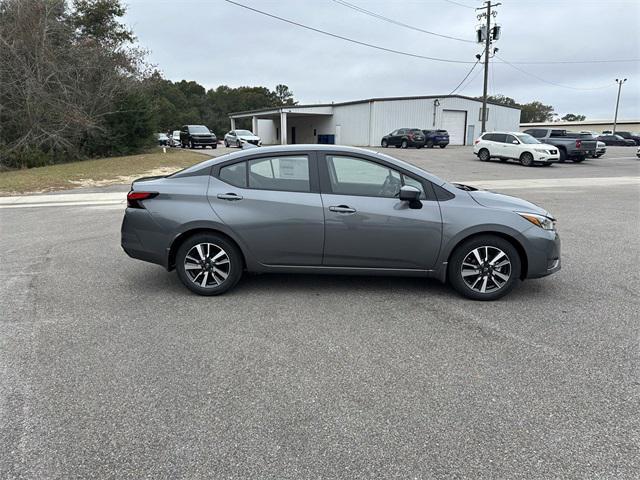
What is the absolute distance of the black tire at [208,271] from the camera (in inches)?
191

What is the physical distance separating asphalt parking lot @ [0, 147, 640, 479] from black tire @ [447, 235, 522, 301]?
14 cm

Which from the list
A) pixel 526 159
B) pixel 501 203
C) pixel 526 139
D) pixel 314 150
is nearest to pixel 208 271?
pixel 314 150

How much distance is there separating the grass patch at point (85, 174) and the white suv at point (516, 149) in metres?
16.3

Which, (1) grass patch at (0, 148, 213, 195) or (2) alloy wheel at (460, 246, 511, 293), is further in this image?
(1) grass patch at (0, 148, 213, 195)

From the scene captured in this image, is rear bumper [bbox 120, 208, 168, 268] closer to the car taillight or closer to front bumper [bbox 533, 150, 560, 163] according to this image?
the car taillight

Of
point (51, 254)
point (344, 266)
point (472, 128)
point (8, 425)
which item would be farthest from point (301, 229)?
point (472, 128)

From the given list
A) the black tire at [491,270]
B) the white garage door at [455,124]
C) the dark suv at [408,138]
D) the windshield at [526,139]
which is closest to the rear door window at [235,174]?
the black tire at [491,270]

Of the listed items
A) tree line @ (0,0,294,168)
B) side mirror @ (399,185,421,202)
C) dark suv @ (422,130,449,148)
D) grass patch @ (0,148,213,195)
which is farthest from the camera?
dark suv @ (422,130,449,148)

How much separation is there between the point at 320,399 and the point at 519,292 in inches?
119

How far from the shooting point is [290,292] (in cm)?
504

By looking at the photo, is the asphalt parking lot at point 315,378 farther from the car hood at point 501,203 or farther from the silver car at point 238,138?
the silver car at point 238,138

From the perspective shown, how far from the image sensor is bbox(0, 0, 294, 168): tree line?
2125cm

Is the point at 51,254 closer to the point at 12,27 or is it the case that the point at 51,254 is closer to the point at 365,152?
the point at 365,152

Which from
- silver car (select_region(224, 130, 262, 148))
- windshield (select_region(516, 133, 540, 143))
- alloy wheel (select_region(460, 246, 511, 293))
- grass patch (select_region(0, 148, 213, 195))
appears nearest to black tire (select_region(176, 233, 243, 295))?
alloy wheel (select_region(460, 246, 511, 293))
